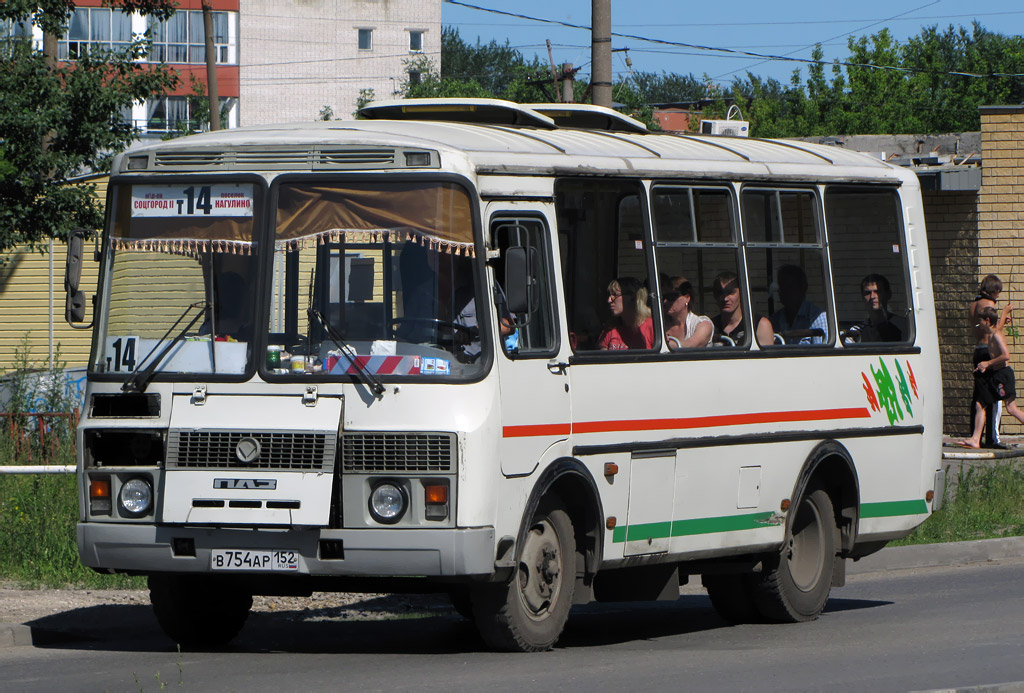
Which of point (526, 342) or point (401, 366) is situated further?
Result: point (526, 342)

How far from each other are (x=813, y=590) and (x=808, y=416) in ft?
3.86

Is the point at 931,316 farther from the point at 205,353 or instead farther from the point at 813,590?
the point at 205,353

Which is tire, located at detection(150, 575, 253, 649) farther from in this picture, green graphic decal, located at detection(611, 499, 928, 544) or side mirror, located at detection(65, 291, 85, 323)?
green graphic decal, located at detection(611, 499, 928, 544)

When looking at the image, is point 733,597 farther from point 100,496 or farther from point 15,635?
point 15,635

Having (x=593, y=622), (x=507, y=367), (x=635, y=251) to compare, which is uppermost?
(x=635, y=251)

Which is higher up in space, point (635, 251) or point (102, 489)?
point (635, 251)

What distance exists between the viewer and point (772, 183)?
11.0 metres

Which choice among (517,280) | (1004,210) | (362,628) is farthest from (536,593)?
(1004,210)

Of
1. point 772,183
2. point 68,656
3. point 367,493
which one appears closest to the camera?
point 367,493

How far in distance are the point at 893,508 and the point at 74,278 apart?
5657 mm

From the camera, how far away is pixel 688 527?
10016 millimetres

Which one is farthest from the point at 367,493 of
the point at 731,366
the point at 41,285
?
the point at 41,285

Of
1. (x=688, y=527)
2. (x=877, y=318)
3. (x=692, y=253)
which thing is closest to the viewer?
(x=688, y=527)

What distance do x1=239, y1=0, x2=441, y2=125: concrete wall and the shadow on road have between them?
68.8 m
